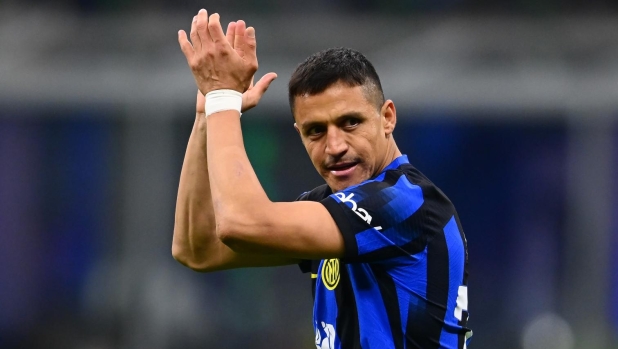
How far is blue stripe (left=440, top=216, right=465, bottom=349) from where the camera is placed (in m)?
2.94

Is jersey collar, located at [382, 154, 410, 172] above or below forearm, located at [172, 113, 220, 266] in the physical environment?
above

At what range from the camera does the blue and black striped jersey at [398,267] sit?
2.80 meters

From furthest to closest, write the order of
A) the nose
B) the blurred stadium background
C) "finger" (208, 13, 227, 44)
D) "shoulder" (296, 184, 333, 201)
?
the blurred stadium background → "shoulder" (296, 184, 333, 201) → the nose → "finger" (208, 13, 227, 44)

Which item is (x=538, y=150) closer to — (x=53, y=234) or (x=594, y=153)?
(x=594, y=153)

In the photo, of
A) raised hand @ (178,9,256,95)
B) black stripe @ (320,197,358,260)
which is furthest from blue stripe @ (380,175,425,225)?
raised hand @ (178,9,256,95)

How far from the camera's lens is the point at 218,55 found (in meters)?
2.88

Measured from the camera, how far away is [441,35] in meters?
8.69

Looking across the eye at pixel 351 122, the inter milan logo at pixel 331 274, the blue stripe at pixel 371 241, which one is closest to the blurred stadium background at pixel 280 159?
the inter milan logo at pixel 331 274

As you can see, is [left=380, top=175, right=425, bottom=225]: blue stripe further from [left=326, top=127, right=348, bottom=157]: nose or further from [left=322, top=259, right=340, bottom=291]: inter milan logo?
[left=322, top=259, right=340, bottom=291]: inter milan logo

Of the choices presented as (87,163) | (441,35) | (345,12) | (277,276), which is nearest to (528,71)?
(441,35)

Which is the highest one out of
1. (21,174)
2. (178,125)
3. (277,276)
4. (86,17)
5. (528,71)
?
(86,17)

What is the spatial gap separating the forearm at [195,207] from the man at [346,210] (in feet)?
1.20

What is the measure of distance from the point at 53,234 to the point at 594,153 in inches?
226

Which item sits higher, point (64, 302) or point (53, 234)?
point (53, 234)
